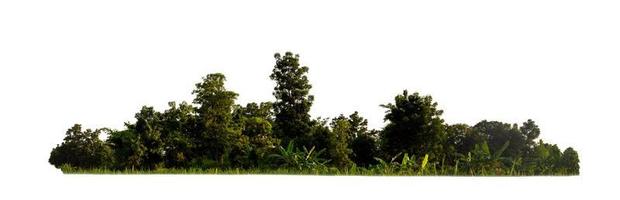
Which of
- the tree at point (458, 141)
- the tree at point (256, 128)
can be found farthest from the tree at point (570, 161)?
the tree at point (256, 128)

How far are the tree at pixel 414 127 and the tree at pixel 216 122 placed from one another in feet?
11.3

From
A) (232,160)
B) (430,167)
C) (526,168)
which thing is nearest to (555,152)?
(526,168)

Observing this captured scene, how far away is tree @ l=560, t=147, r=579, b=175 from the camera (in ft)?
76.0

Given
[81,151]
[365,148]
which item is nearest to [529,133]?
[365,148]

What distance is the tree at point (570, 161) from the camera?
23156 mm

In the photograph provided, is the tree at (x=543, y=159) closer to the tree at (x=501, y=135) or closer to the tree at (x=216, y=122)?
the tree at (x=501, y=135)

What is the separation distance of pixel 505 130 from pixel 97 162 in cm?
945

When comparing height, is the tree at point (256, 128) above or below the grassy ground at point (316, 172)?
above

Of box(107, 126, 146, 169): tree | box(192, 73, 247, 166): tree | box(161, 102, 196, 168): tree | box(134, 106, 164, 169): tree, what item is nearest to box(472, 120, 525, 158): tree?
box(192, 73, 247, 166): tree

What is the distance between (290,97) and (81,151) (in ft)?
16.5

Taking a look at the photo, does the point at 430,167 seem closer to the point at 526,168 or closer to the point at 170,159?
the point at 526,168

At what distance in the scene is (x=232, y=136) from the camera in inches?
921

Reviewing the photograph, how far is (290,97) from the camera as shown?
24219mm

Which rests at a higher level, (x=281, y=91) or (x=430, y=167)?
(x=281, y=91)
